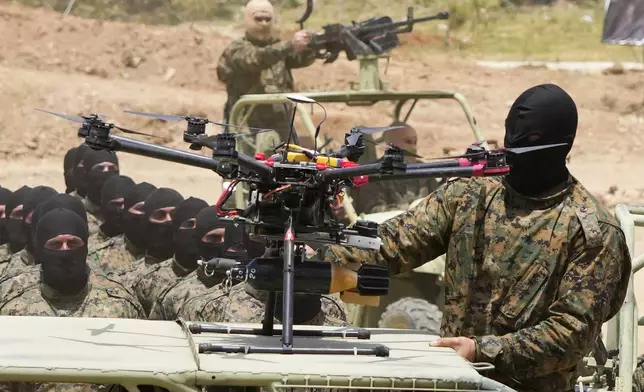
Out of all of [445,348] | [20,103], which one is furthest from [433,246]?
[20,103]

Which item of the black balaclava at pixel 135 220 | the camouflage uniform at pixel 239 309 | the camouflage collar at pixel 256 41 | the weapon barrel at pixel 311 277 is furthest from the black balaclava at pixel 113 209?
the weapon barrel at pixel 311 277

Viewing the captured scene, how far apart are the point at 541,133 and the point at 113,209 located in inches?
219

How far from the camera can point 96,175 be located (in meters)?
10.6

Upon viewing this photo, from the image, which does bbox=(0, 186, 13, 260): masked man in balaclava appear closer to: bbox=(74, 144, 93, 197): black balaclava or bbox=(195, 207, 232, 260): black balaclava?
bbox=(74, 144, 93, 197): black balaclava

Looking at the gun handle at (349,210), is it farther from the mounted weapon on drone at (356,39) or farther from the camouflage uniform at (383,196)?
the mounted weapon on drone at (356,39)

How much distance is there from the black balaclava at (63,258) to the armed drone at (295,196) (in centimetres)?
309

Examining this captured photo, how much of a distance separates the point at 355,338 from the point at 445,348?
0.27 metres

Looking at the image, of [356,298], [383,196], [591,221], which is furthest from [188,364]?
[383,196]

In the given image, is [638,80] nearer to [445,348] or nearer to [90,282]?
[90,282]

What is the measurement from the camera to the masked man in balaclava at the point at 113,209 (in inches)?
377

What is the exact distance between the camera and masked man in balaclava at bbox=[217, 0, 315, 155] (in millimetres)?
12511

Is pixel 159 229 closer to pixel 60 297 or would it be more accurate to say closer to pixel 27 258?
pixel 27 258

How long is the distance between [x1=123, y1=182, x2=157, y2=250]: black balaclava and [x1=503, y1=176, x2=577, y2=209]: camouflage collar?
4558 millimetres

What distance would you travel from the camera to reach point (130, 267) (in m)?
8.80
